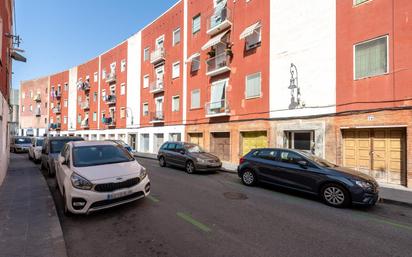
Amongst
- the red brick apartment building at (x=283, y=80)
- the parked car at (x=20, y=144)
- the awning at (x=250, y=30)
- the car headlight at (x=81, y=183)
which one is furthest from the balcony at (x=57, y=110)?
the car headlight at (x=81, y=183)

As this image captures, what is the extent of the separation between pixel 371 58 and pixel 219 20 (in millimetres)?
11160

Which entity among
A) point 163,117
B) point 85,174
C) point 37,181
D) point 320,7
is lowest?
point 37,181

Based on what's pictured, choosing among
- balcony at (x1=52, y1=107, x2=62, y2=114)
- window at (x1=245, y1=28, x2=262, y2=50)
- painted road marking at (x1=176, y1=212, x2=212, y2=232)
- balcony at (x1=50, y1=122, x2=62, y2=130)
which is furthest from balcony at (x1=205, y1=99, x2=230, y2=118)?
balcony at (x1=52, y1=107, x2=62, y2=114)

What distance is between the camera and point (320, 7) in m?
11.8

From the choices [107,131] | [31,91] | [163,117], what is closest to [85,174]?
[163,117]

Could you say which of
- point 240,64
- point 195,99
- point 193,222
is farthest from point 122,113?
point 193,222

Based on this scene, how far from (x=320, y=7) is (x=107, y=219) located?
522 inches

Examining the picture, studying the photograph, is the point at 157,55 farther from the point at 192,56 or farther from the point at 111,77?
the point at 111,77

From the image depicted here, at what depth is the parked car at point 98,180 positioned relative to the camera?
4.96 metres

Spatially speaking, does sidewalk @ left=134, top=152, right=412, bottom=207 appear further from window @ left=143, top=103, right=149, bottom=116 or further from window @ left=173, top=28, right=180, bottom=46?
window @ left=143, top=103, right=149, bottom=116

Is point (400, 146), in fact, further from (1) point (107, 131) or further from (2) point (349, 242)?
(1) point (107, 131)

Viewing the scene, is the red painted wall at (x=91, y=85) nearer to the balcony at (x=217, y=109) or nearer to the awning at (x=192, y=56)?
the awning at (x=192, y=56)

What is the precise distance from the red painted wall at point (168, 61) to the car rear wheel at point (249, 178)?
1336cm

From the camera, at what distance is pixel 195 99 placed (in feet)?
66.4
